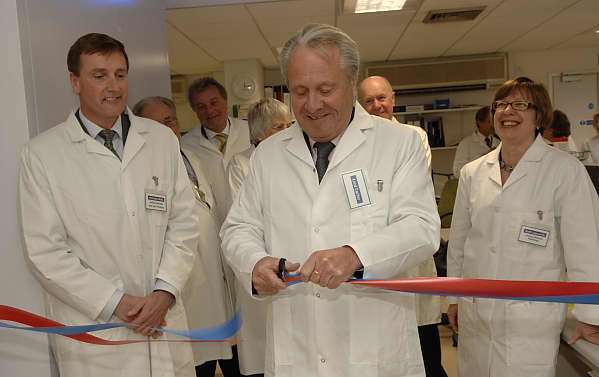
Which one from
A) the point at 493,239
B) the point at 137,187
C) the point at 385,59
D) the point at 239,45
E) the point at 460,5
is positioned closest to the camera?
the point at 137,187

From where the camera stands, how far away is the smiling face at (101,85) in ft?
5.89

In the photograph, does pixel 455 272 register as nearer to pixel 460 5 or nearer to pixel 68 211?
pixel 68 211

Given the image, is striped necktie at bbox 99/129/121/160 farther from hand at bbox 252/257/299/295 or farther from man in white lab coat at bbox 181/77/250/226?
man in white lab coat at bbox 181/77/250/226

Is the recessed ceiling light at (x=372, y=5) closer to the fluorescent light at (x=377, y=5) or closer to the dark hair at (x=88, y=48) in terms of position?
the fluorescent light at (x=377, y=5)

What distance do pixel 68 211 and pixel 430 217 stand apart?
1181 millimetres

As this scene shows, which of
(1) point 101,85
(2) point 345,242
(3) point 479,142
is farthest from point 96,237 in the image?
(3) point 479,142

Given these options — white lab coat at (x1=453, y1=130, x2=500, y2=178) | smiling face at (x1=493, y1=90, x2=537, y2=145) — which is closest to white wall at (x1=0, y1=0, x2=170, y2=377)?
smiling face at (x1=493, y1=90, x2=537, y2=145)

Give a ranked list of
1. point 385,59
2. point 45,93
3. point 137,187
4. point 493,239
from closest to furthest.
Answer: point 137,187 < point 45,93 < point 493,239 < point 385,59

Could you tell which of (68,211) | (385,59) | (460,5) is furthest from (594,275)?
(385,59)

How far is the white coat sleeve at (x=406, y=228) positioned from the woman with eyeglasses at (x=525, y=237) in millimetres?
747

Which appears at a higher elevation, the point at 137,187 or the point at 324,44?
the point at 324,44

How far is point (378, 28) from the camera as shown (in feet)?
18.8

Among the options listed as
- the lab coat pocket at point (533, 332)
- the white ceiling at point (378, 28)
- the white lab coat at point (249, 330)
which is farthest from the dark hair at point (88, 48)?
the white ceiling at point (378, 28)

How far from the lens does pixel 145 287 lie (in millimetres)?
1863
